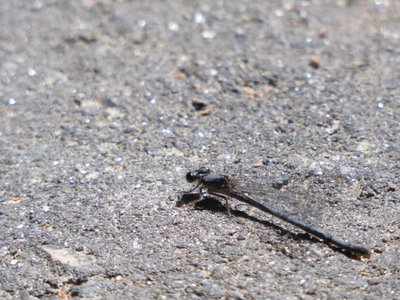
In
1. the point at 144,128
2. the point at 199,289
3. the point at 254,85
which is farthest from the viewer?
the point at 254,85

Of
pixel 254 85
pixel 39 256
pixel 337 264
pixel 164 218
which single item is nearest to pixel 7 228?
pixel 39 256

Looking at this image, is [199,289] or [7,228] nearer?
[199,289]

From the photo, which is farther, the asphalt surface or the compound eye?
the compound eye

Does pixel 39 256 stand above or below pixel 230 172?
below

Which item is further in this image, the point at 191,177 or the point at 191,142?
the point at 191,142

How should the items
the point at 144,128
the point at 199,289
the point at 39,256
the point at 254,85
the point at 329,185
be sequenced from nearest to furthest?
the point at 199,289 < the point at 39,256 < the point at 329,185 < the point at 144,128 < the point at 254,85

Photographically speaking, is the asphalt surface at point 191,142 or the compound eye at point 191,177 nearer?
the asphalt surface at point 191,142

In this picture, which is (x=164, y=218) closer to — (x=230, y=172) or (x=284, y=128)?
(x=230, y=172)
